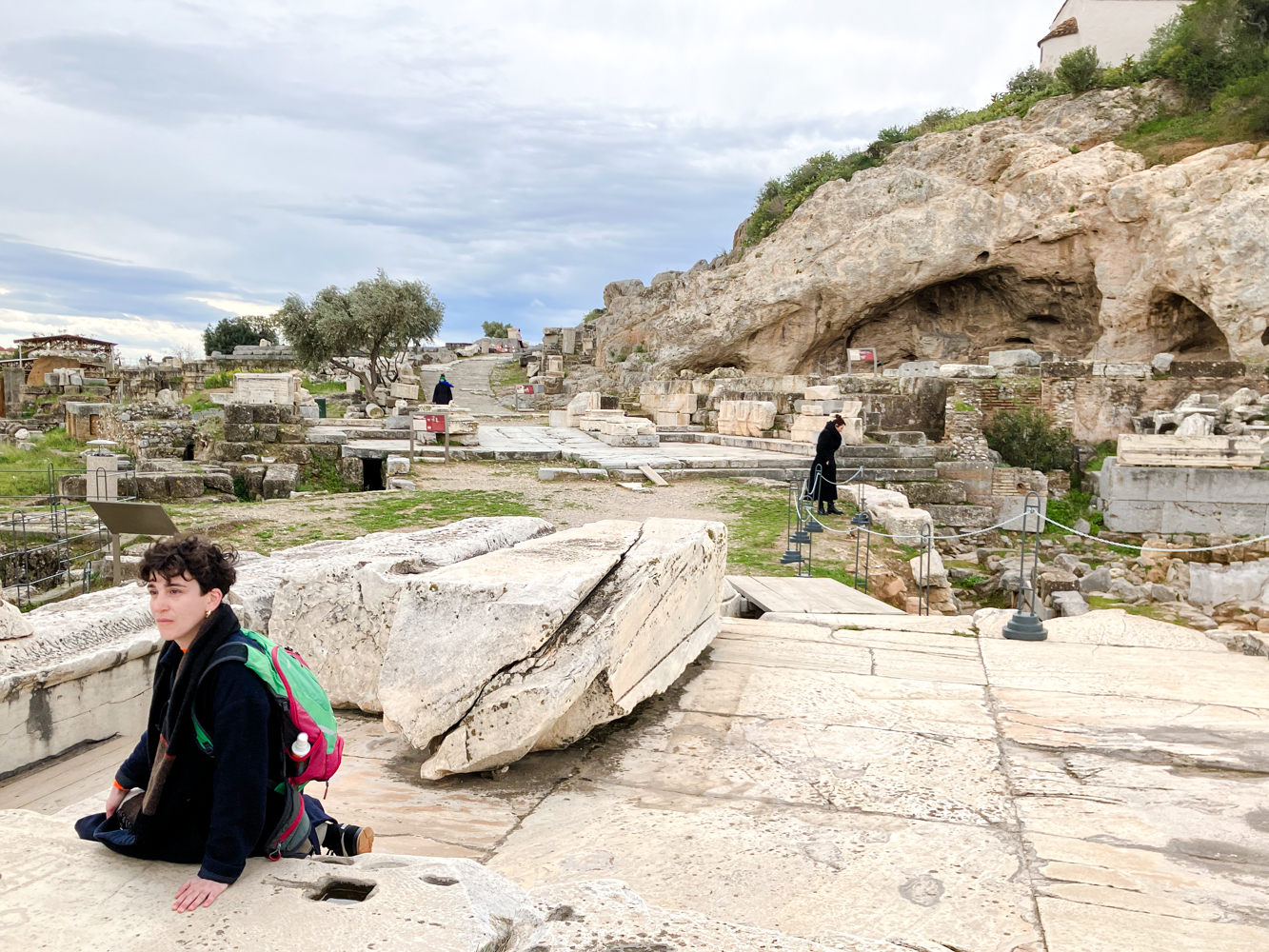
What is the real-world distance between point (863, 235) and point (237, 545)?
1128 inches

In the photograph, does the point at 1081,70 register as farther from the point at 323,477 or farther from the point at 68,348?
the point at 68,348

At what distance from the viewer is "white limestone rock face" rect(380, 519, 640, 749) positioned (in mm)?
2969

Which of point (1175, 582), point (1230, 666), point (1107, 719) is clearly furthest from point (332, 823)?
point (1175, 582)

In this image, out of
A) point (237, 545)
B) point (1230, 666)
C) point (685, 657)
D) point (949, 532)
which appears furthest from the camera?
point (949, 532)

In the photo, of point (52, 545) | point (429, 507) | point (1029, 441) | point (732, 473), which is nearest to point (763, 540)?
point (429, 507)

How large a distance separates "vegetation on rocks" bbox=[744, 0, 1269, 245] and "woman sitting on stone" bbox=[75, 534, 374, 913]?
1311 inches

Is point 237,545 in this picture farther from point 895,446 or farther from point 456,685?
point 895,446

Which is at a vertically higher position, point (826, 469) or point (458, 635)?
point (826, 469)

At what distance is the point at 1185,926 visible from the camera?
197 cm

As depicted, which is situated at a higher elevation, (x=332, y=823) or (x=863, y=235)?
(x=863, y=235)

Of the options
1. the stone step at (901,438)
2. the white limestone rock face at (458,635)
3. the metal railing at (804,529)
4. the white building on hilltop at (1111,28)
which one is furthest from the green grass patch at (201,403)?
the white building on hilltop at (1111,28)

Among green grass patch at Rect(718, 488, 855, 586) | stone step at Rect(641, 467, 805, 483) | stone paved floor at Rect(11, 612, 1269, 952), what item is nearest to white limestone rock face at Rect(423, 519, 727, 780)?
stone paved floor at Rect(11, 612, 1269, 952)

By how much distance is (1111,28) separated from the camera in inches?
1433

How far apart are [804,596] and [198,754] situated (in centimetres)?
477
